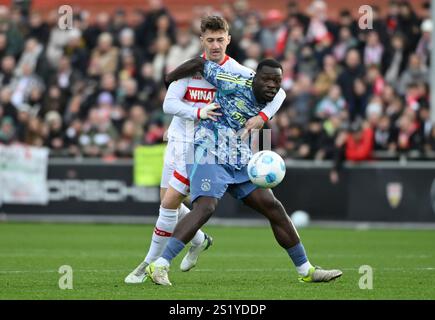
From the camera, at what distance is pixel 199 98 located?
1076 cm

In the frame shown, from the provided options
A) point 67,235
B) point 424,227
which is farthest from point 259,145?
point 424,227

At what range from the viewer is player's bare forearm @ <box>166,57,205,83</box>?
10414mm

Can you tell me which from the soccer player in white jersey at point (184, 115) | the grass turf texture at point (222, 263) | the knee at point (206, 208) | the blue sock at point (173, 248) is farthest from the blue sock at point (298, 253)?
the soccer player in white jersey at point (184, 115)

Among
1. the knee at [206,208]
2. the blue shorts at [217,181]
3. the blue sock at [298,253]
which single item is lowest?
the blue sock at [298,253]

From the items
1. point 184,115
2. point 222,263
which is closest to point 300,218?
point 222,263

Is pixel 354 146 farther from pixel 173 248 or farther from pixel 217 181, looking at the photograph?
pixel 173 248

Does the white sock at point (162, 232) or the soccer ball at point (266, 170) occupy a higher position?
the soccer ball at point (266, 170)

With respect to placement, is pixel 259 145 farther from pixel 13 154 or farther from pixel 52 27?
pixel 52 27

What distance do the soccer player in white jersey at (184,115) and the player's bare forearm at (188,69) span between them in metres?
0.10

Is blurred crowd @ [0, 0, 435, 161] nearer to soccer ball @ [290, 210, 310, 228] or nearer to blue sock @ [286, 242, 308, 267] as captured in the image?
soccer ball @ [290, 210, 310, 228]

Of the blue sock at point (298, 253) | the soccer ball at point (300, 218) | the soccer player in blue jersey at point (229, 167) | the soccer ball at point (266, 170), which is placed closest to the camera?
the soccer ball at point (266, 170)

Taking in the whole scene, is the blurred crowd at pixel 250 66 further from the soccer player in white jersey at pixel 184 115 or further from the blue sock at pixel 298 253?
the blue sock at pixel 298 253

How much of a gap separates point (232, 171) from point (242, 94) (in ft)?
2.32

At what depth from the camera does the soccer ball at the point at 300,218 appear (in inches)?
798
